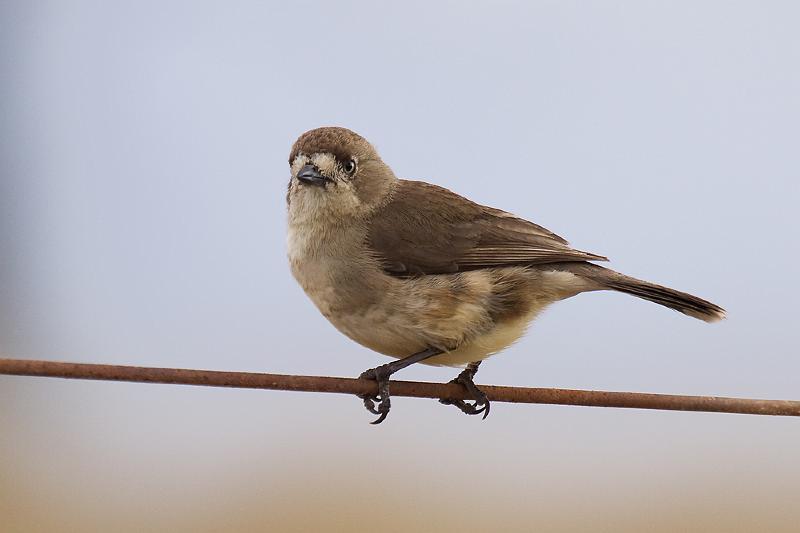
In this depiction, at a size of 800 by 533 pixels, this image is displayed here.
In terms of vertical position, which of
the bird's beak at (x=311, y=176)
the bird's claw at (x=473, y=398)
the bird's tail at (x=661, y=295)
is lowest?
the bird's claw at (x=473, y=398)

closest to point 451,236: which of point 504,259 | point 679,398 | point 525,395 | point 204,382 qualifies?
point 504,259

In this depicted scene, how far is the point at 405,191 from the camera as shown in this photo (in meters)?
4.43

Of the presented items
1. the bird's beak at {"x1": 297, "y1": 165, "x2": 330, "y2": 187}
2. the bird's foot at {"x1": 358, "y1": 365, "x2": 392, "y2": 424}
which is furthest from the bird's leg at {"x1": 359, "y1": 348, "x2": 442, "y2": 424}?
the bird's beak at {"x1": 297, "y1": 165, "x2": 330, "y2": 187}

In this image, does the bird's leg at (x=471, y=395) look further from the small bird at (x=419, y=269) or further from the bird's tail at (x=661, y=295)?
the bird's tail at (x=661, y=295)

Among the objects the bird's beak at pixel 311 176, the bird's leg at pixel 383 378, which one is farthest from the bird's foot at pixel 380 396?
the bird's beak at pixel 311 176

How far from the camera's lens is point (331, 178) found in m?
4.19

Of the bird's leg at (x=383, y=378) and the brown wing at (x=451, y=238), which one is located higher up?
the brown wing at (x=451, y=238)

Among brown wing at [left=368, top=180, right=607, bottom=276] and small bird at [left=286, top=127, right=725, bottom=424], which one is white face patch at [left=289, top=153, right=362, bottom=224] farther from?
brown wing at [left=368, top=180, right=607, bottom=276]

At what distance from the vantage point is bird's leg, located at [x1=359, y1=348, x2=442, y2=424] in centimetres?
358

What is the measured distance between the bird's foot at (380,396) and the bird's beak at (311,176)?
0.91 metres

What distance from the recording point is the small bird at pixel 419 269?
151 inches

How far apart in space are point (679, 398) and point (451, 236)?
153 centimetres

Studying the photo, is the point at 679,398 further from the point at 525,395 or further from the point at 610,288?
the point at 610,288

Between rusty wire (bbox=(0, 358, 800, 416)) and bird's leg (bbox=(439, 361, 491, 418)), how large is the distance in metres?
0.51
